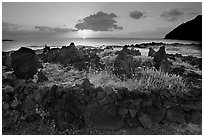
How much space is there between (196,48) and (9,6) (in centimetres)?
453


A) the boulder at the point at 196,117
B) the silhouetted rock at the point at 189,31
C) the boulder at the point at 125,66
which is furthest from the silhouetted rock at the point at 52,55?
the boulder at the point at 196,117

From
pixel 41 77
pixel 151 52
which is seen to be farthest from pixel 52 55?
pixel 151 52

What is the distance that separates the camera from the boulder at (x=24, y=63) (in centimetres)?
550

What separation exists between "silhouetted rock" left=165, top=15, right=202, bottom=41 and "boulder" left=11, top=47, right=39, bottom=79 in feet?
10.8

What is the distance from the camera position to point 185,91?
4938 mm

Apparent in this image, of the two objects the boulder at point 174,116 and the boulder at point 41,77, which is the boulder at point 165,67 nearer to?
the boulder at point 174,116

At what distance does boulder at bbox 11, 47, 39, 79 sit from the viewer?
5504mm

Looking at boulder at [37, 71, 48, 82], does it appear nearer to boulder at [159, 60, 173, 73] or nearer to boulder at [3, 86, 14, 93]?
boulder at [3, 86, 14, 93]

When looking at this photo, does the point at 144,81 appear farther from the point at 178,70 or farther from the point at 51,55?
the point at 51,55

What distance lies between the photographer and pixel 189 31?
618 centimetres

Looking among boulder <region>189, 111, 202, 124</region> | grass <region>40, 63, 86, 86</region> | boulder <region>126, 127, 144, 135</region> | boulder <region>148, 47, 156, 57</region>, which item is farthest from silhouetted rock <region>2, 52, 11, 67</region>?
boulder <region>189, 111, 202, 124</region>

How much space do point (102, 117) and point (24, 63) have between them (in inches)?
87.7

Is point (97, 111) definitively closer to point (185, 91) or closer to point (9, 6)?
point (185, 91)

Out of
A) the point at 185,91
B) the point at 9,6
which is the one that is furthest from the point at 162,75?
the point at 9,6
